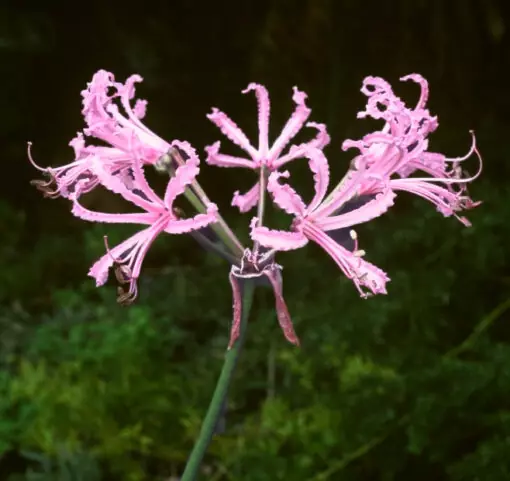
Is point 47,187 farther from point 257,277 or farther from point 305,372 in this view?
point 305,372

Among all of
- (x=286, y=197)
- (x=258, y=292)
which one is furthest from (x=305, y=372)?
(x=286, y=197)

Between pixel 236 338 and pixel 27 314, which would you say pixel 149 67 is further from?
pixel 236 338

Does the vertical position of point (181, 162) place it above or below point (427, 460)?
above

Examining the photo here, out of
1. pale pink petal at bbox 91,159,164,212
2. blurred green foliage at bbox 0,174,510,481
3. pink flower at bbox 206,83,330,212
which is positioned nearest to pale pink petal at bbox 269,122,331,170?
pink flower at bbox 206,83,330,212

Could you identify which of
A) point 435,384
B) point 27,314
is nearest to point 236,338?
point 435,384

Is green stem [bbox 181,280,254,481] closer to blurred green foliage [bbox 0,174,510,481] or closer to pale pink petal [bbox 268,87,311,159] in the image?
pale pink petal [bbox 268,87,311,159]
